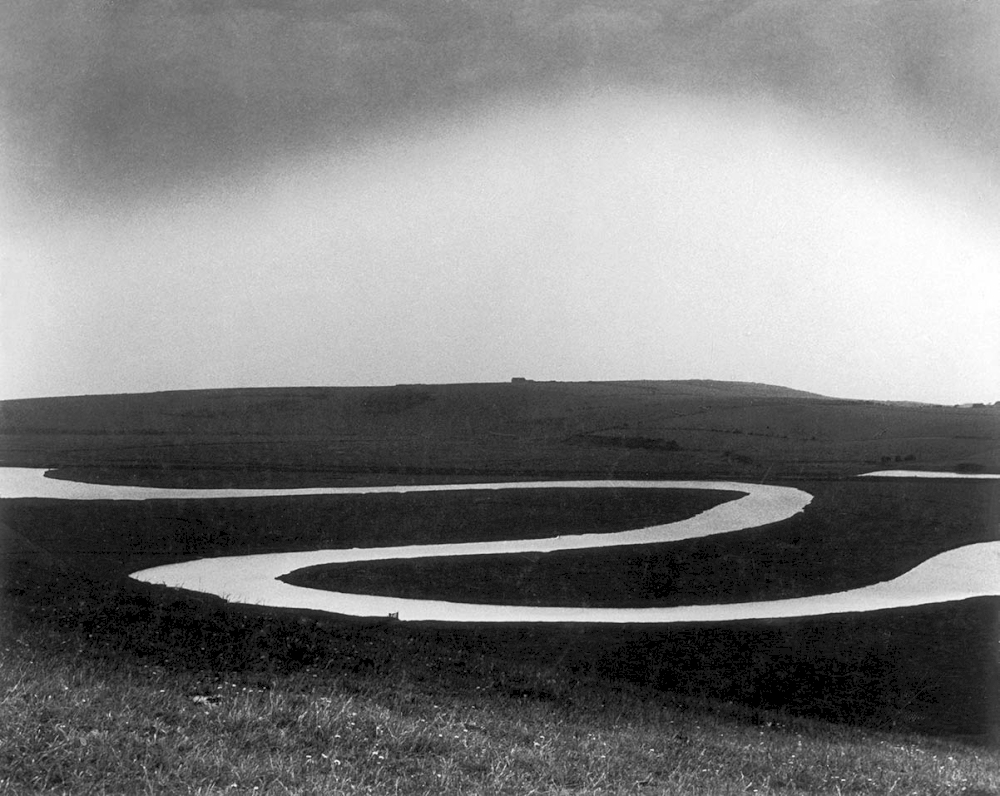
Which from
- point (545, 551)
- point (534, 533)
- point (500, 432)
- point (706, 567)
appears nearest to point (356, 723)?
point (706, 567)

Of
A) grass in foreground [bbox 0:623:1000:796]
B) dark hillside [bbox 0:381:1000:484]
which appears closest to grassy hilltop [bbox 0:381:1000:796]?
grass in foreground [bbox 0:623:1000:796]

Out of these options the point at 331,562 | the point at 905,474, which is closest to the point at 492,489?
the point at 331,562

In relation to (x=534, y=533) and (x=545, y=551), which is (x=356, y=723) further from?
(x=534, y=533)

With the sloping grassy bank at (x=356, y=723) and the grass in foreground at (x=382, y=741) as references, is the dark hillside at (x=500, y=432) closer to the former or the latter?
the sloping grassy bank at (x=356, y=723)

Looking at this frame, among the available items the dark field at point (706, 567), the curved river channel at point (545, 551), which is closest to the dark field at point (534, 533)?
the dark field at point (706, 567)

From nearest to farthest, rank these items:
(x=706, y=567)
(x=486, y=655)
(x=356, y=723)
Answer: (x=356, y=723), (x=486, y=655), (x=706, y=567)
